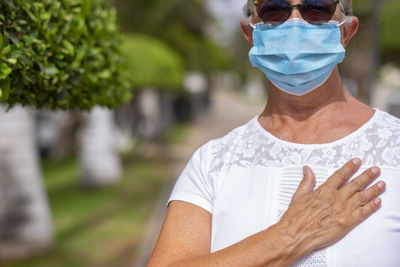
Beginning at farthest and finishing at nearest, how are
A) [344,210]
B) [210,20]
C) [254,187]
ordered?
[210,20] → [254,187] → [344,210]

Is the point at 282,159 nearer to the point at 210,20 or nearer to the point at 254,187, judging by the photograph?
the point at 254,187

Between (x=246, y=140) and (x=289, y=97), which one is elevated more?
(x=289, y=97)

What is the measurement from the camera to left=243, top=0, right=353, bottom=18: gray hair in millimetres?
1946

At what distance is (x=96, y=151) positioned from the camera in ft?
36.2

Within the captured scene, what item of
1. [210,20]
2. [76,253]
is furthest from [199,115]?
[76,253]

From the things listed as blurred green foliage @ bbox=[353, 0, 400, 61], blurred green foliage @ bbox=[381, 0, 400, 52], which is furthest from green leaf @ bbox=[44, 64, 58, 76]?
blurred green foliage @ bbox=[381, 0, 400, 52]

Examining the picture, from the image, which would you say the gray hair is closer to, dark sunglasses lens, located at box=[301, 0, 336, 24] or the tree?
dark sunglasses lens, located at box=[301, 0, 336, 24]

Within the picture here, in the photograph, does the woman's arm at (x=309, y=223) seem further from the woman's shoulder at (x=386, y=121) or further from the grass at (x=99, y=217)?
the grass at (x=99, y=217)

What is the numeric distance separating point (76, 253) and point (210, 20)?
591 inches

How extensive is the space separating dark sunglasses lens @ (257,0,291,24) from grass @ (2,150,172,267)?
5369 mm

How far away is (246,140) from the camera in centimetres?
198

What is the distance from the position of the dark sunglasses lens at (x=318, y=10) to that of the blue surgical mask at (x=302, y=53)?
0.02 m

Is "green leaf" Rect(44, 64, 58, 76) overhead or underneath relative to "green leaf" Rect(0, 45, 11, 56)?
underneath

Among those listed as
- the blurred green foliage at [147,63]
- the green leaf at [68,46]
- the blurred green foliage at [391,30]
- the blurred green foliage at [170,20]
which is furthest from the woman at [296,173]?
the blurred green foliage at [170,20]
